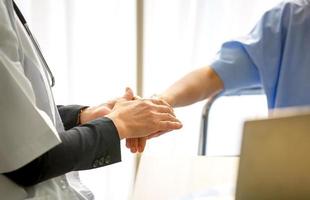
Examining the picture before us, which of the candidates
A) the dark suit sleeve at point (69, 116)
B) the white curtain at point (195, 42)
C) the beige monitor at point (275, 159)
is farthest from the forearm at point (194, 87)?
the beige monitor at point (275, 159)

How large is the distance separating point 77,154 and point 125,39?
109 centimetres

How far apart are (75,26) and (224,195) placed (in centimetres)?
112

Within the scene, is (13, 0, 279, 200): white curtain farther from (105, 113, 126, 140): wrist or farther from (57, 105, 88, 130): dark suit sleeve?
(105, 113, 126, 140): wrist

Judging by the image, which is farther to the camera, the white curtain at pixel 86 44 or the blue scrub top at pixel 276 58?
the white curtain at pixel 86 44

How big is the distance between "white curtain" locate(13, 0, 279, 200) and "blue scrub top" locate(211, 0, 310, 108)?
473 mm

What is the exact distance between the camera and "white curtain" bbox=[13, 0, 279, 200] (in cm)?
175

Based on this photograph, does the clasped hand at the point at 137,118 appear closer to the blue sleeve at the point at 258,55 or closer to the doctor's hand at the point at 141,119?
the doctor's hand at the point at 141,119

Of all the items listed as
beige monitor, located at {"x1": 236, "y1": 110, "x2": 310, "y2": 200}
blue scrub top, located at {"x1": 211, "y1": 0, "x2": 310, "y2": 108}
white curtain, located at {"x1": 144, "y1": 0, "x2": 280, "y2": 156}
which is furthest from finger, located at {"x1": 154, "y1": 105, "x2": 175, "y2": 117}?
white curtain, located at {"x1": 144, "y1": 0, "x2": 280, "y2": 156}

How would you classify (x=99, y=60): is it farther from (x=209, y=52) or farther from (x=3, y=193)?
(x=3, y=193)

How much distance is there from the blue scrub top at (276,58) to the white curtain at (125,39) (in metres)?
0.47

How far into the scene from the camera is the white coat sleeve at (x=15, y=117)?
72 centimetres

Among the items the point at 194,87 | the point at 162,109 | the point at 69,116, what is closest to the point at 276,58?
the point at 194,87

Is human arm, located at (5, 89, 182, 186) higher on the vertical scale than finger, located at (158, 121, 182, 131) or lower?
higher

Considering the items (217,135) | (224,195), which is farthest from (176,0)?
(224,195)
